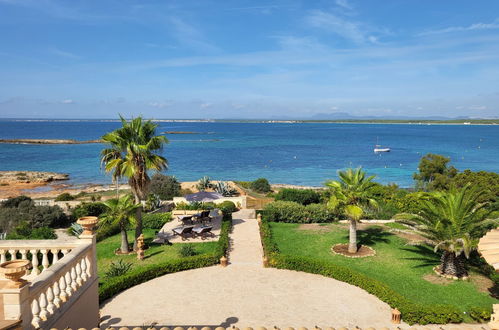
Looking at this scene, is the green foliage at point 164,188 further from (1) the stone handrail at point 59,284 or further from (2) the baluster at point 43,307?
(2) the baluster at point 43,307

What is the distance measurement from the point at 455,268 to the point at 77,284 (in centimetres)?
1340

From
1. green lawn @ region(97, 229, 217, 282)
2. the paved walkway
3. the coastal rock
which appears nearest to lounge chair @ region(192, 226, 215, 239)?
green lawn @ region(97, 229, 217, 282)

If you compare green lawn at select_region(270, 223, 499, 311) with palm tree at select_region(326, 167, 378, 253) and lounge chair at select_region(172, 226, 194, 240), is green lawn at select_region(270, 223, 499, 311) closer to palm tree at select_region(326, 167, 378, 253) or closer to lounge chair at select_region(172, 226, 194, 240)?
palm tree at select_region(326, 167, 378, 253)

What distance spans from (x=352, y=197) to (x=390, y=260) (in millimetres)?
3326

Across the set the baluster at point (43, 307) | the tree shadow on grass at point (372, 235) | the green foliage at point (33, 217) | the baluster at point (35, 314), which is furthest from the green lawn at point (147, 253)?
the tree shadow on grass at point (372, 235)

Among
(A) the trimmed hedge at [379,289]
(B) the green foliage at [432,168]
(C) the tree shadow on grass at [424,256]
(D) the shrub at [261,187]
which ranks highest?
(B) the green foliage at [432,168]

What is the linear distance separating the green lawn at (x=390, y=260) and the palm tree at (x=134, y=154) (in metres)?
7.67

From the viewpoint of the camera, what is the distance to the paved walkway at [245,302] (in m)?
10.2

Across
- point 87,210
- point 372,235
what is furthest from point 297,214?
point 87,210

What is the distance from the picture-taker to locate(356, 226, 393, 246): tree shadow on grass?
1761 cm

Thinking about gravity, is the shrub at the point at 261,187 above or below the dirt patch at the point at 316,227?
below

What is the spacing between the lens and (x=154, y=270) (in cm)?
1343

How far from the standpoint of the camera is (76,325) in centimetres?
727

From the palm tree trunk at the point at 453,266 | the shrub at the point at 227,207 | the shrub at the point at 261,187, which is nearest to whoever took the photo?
the palm tree trunk at the point at 453,266
